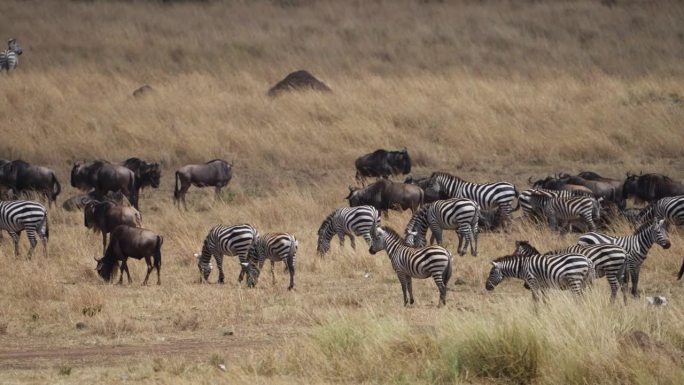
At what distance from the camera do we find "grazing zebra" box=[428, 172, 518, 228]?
18.8m

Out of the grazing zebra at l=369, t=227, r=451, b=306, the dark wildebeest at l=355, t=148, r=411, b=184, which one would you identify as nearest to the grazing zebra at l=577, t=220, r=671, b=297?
the grazing zebra at l=369, t=227, r=451, b=306

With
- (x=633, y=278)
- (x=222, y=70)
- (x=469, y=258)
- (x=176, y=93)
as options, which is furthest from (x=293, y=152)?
(x=633, y=278)

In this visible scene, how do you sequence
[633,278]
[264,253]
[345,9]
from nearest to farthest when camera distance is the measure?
[633,278] → [264,253] → [345,9]

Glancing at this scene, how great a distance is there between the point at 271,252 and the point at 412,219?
3277 mm

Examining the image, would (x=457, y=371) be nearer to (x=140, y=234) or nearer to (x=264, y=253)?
(x=264, y=253)

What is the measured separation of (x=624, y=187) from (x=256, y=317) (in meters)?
9.54

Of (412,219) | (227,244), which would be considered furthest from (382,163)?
(227,244)

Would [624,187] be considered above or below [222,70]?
below

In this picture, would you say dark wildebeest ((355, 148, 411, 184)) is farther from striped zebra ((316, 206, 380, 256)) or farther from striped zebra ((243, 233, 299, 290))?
striped zebra ((243, 233, 299, 290))

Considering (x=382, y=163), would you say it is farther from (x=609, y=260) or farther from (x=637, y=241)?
(x=609, y=260)

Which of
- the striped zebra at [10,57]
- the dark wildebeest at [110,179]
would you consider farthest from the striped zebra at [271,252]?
the striped zebra at [10,57]

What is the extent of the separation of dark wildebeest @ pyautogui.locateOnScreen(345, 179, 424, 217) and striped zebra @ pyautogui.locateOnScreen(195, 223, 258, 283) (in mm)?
4504

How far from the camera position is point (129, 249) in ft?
49.0

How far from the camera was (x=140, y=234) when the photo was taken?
14.9 meters
